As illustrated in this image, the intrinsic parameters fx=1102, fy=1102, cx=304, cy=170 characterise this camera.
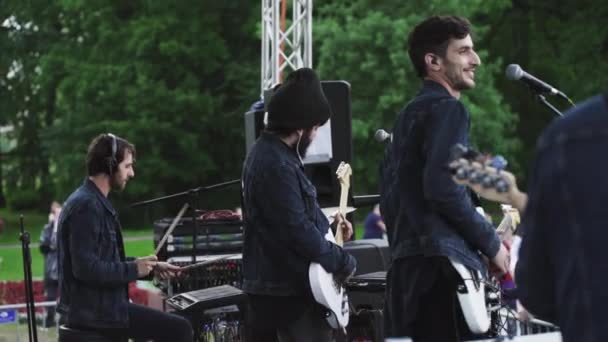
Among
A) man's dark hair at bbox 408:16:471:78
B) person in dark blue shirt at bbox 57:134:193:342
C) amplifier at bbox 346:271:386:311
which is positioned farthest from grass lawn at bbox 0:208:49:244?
man's dark hair at bbox 408:16:471:78

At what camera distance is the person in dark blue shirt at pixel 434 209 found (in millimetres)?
3932

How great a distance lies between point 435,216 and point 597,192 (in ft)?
6.18

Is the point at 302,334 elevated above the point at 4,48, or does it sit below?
below

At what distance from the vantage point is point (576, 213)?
7.08ft

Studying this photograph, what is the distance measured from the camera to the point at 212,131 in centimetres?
3353

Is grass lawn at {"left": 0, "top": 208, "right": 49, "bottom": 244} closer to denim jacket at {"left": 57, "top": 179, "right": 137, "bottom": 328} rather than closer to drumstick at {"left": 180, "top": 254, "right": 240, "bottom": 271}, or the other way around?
drumstick at {"left": 180, "top": 254, "right": 240, "bottom": 271}

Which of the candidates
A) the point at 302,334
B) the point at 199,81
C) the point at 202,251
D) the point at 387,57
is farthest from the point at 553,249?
the point at 199,81

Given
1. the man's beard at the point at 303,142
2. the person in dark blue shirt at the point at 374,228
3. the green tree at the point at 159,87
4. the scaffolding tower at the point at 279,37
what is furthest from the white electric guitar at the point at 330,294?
the green tree at the point at 159,87

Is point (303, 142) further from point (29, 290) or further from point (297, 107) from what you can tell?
point (29, 290)

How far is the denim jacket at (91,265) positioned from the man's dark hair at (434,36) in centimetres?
222

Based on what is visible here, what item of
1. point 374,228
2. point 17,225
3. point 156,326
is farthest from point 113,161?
point 17,225

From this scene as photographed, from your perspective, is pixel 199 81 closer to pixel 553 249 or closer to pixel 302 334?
pixel 302 334

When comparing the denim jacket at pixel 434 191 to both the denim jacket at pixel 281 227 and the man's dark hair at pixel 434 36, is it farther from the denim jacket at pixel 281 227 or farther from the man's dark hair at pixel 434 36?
the denim jacket at pixel 281 227

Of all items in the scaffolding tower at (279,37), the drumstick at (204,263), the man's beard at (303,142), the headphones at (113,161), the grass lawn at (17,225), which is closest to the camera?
the man's beard at (303,142)
